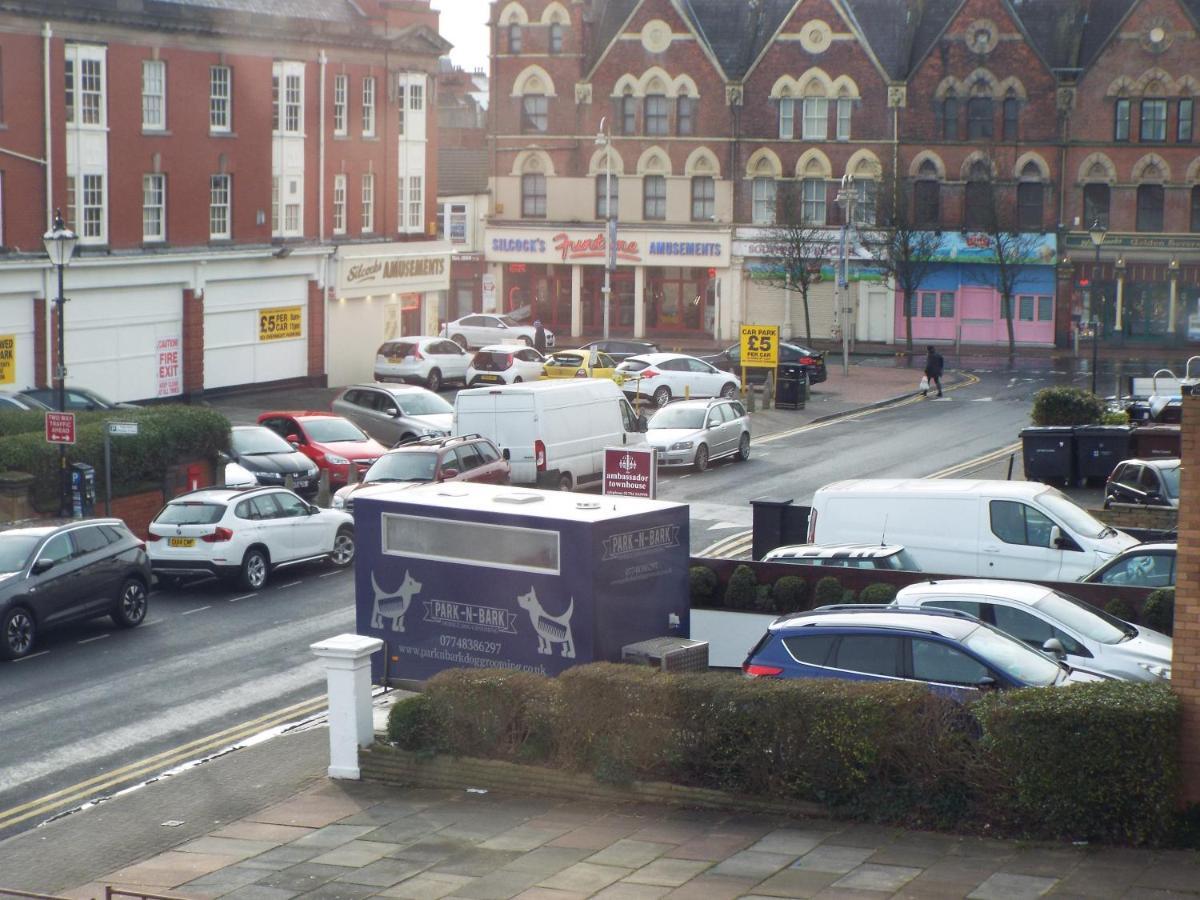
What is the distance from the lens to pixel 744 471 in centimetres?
3844

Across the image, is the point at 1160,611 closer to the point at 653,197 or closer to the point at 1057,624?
the point at 1057,624

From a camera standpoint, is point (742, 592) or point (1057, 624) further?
point (742, 592)

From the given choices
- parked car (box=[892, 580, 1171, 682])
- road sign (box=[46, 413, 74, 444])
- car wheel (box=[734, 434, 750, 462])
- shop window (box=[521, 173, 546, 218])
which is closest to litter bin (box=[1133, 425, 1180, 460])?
car wheel (box=[734, 434, 750, 462])

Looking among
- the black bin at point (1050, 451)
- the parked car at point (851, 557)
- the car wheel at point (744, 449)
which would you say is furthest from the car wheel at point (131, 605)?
the car wheel at point (744, 449)

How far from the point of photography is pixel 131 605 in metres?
24.4

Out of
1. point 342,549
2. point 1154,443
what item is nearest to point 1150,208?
point 1154,443

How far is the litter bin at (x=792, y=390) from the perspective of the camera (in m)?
49.7

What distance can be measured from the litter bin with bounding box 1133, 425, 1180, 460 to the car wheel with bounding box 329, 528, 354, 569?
593 inches

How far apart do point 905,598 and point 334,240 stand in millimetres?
38985

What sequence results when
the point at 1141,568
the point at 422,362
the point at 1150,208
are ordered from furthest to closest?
the point at 1150,208
the point at 422,362
the point at 1141,568

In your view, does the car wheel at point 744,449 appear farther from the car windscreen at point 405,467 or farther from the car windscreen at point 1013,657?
the car windscreen at point 1013,657

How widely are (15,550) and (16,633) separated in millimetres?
1111

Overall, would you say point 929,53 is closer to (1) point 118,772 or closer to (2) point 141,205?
(2) point 141,205

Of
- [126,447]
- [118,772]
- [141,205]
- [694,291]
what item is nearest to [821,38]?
[694,291]
